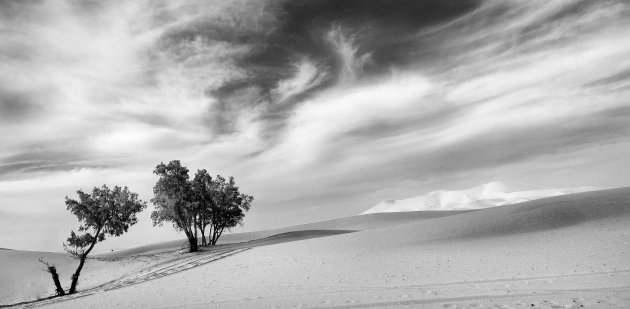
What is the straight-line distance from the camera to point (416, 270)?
19062 mm

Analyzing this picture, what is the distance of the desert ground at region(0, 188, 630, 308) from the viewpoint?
13.2 meters

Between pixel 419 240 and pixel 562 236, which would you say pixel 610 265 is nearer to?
pixel 562 236

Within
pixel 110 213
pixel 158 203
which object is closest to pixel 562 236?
pixel 110 213

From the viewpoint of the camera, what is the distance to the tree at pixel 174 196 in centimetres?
3841

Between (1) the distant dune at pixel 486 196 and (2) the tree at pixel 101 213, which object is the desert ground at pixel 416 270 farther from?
(1) the distant dune at pixel 486 196

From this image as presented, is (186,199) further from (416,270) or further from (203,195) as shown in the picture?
(416,270)

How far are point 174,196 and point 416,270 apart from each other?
27.0m

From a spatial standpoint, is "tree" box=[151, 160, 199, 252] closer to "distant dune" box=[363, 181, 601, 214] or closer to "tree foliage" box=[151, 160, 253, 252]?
"tree foliage" box=[151, 160, 253, 252]

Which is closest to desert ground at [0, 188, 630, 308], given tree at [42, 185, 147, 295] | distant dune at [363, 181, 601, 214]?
tree at [42, 185, 147, 295]

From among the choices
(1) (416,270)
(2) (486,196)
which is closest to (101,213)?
(1) (416,270)

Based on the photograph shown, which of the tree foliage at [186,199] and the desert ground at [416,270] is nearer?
the desert ground at [416,270]

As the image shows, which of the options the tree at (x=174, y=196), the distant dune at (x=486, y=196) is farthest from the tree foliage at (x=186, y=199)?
the distant dune at (x=486, y=196)

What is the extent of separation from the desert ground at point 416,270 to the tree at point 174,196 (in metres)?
4.26

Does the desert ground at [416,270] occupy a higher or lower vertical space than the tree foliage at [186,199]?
lower
